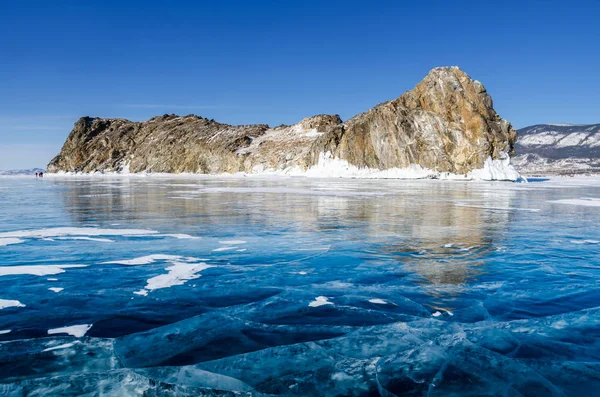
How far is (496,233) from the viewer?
11797 millimetres

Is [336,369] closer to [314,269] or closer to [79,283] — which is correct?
[314,269]

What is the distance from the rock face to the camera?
73.3 meters

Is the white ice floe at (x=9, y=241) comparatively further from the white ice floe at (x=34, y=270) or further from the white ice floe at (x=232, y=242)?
the white ice floe at (x=232, y=242)

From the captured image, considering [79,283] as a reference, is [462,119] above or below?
above

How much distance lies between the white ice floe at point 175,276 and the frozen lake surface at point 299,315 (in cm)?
3

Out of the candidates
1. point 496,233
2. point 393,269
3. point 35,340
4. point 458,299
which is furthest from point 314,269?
point 496,233

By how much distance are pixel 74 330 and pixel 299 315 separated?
244 centimetres

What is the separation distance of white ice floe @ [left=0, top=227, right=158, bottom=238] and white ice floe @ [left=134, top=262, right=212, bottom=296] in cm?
411

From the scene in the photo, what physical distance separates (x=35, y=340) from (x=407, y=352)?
3.66 meters

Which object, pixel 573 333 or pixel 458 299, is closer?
pixel 573 333

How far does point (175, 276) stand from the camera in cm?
728

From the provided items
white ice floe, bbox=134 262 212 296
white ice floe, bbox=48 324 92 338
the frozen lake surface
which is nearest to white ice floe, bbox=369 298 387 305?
the frozen lake surface

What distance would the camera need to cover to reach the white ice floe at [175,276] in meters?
6.69

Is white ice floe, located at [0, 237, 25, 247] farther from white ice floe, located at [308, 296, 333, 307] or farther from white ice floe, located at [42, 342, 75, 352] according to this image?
white ice floe, located at [308, 296, 333, 307]
